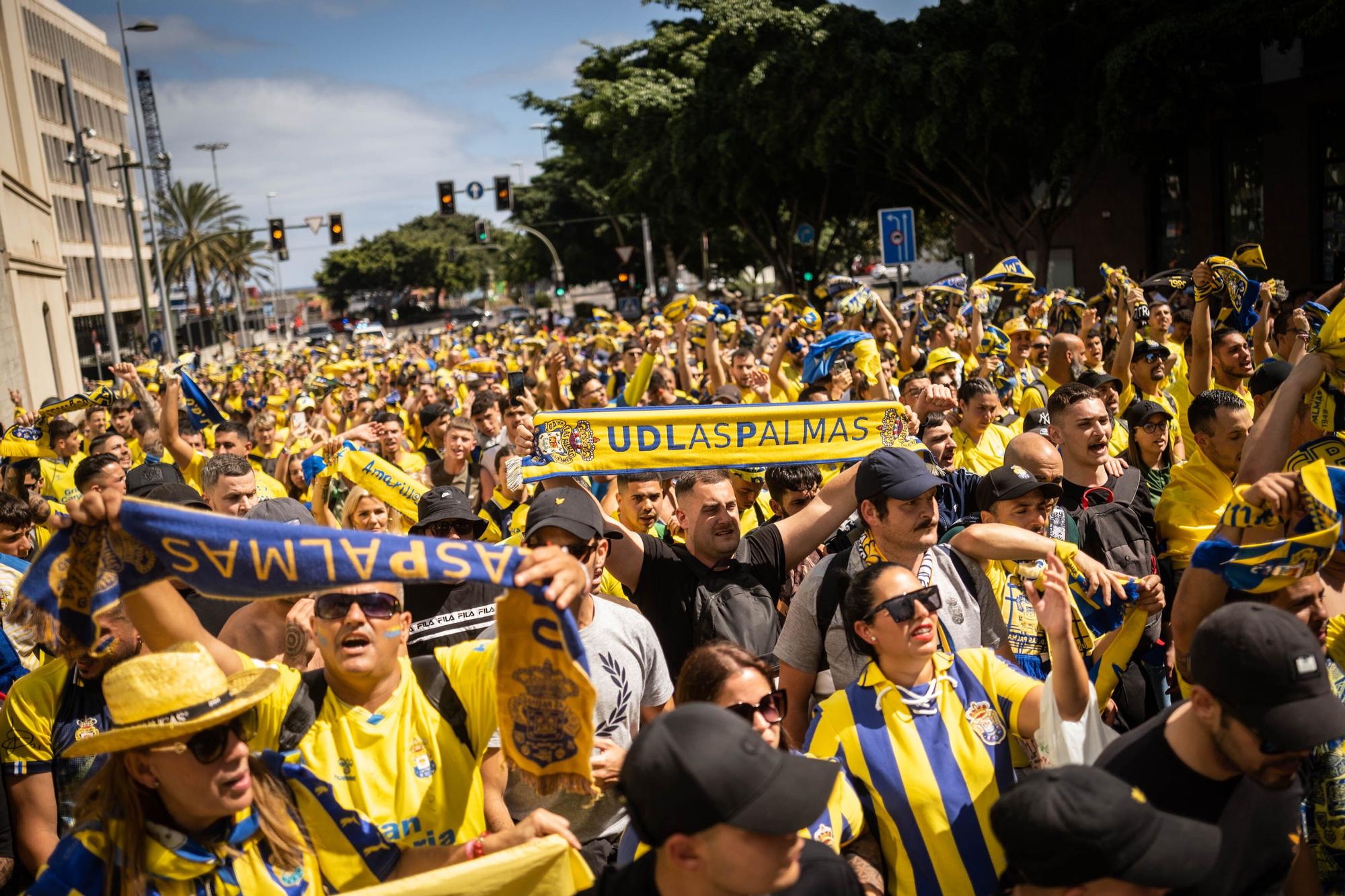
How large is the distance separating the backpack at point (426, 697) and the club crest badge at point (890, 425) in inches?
117

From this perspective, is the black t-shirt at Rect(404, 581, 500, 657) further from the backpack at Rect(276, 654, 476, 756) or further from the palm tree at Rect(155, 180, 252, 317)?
the palm tree at Rect(155, 180, 252, 317)

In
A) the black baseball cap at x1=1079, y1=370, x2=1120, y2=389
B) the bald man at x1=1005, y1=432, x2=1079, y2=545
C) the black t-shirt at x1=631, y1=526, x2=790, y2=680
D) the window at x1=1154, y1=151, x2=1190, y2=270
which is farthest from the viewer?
the window at x1=1154, y1=151, x2=1190, y2=270

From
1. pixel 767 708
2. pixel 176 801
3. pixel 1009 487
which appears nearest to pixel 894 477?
pixel 1009 487

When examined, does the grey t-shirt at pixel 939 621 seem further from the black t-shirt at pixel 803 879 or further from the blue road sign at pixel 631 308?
the blue road sign at pixel 631 308

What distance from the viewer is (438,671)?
3496 mm

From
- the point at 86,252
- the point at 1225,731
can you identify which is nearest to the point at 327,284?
the point at 86,252

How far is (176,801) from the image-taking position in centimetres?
280

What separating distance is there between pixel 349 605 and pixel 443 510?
211 cm

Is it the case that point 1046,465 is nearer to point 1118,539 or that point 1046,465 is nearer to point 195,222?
point 1118,539

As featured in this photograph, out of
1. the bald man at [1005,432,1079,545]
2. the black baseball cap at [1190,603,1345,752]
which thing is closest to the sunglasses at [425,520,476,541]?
the bald man at [1005,432,1079,545]

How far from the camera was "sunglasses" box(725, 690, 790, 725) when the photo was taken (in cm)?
329

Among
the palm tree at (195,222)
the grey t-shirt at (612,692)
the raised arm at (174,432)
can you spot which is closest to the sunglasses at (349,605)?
the grey t-shirt at (612,692)

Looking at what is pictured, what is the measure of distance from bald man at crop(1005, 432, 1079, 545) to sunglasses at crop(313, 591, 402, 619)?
2.92 m

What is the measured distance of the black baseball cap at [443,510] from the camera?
5316 millimetres
